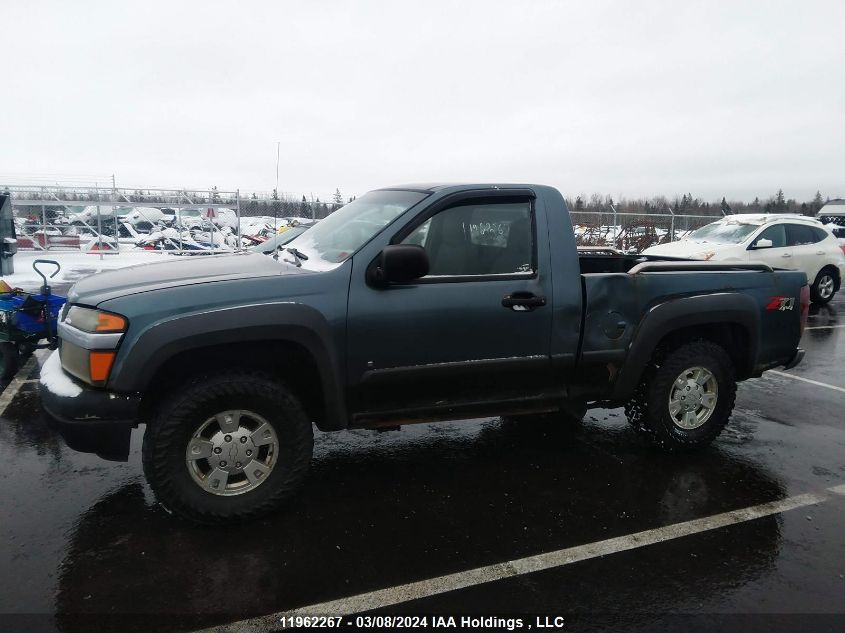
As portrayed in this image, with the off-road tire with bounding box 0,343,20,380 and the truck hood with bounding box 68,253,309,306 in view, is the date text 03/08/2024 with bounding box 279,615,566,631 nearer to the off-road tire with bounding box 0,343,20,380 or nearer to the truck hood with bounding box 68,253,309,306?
the truck hood with bounding box 68,253,309,306

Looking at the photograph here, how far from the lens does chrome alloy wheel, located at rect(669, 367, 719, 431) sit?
4.37 meters

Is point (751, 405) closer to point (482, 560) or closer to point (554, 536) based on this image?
point (554, 536)

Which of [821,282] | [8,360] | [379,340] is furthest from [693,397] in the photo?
[821,282]

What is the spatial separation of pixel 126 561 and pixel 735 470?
12.9 feet

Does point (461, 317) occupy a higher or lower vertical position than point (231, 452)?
higher

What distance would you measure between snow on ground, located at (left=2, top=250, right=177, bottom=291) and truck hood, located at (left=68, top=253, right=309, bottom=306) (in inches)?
323

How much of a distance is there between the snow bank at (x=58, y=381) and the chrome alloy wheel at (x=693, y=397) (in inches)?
151

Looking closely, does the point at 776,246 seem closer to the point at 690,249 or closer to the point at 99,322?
the point at 690,249

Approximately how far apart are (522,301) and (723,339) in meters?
1.92

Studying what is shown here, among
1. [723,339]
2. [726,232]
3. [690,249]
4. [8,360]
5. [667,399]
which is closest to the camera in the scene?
[667,399]

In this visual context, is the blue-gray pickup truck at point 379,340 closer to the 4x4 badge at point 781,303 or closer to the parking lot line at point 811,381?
the 4x4 badge at point 781,303

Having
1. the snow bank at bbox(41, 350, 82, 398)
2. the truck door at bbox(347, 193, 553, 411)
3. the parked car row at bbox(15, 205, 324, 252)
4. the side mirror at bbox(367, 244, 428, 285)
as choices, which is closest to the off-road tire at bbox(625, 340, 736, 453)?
the truck door at bbox(347, 193, 553, 411)

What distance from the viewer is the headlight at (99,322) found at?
3057 millimetres

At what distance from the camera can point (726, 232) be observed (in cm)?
1165
